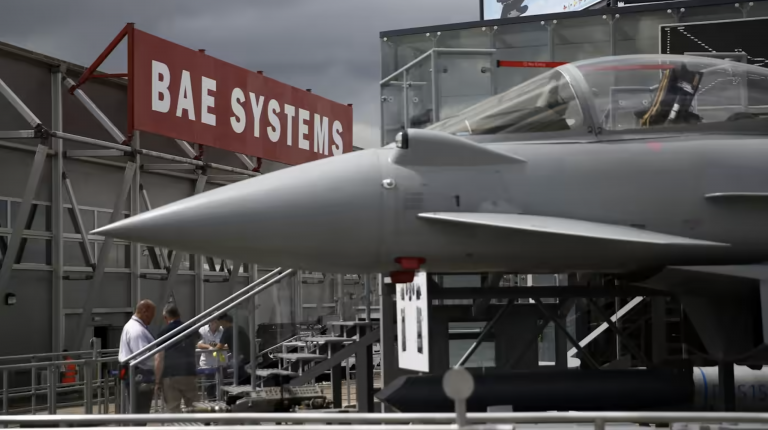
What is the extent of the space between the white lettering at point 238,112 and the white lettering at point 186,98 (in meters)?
1.49

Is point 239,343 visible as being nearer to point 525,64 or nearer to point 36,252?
point 525,64

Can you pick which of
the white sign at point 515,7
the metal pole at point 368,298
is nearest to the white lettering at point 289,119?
the metal pole at point 368,298

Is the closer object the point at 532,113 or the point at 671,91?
the point at 532,113

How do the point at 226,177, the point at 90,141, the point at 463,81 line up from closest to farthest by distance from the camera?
the point at 463,81 < the point at 90,141 < the point at 226,177

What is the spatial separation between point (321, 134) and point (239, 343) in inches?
563

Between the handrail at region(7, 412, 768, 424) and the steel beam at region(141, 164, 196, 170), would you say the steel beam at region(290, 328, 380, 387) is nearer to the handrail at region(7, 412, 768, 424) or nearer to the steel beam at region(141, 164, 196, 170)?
the handrail at region(7, 412, 768, 424)

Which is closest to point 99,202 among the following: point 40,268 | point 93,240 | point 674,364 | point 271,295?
point 93,240

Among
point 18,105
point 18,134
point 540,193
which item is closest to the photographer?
point 540,193

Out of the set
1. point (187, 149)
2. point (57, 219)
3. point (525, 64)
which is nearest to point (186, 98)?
point (187, 149)

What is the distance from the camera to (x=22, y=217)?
54.6 ft

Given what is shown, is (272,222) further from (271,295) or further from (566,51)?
(566,51)

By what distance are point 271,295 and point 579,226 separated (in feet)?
17.4

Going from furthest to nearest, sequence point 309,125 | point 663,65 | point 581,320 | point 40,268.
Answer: point 309,125 < point 40,268 < point 581,320 < point 663,65

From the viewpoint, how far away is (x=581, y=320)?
11242mm
